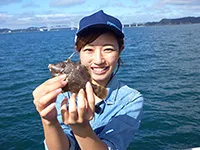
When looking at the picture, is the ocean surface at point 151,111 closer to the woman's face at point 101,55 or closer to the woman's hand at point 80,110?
the woman's face at point 101,55

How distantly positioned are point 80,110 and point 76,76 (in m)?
0.82

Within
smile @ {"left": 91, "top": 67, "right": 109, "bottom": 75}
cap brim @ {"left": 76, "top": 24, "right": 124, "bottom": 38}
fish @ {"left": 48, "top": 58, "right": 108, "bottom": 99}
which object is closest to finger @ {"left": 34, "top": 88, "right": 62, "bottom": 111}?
fish @ {"left": 48, "top": 58, "right": 108, "bottom": 99}

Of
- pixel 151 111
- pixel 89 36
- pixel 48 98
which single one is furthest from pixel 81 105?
pixel 151 111

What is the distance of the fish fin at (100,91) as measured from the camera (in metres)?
3.68

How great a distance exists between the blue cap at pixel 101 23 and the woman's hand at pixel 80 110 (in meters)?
1.13

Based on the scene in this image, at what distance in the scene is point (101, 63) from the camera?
3674 mm

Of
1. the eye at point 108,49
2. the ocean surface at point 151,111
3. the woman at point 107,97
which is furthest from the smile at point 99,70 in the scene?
the ocean surface at point 151,111

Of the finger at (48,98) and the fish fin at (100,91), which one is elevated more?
the finger at (48,98)

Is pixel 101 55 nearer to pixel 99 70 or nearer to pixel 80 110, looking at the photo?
pixel 99 70

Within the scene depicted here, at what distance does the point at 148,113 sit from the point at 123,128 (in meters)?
9.82

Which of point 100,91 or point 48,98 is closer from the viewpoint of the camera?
point 48,98

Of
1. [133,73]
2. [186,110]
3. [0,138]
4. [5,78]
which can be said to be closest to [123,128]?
[0,138]

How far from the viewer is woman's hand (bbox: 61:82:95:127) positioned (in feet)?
8.84

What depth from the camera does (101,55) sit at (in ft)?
12.0
